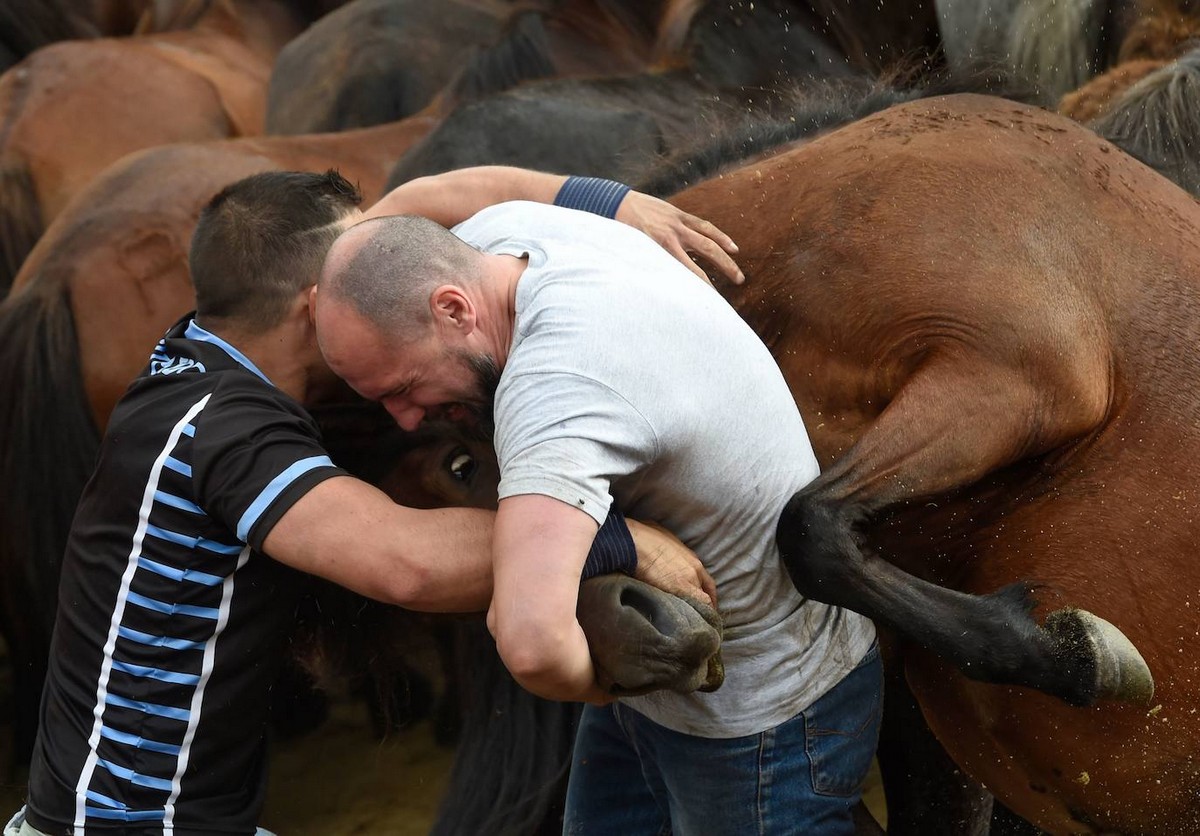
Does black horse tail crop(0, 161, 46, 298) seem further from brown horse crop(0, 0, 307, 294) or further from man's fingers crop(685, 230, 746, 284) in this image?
man's fingers crop(685, 230, 746, 284)

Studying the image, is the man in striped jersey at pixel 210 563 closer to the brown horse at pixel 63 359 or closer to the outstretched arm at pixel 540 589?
the outstretched arm at pixel 540 589

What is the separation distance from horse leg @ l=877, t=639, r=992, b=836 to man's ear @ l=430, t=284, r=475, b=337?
129 cm

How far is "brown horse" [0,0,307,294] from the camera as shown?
212 inches

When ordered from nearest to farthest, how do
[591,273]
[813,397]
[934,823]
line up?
[591,273], [813,397], [934,823]

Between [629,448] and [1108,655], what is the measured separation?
26.9 inches

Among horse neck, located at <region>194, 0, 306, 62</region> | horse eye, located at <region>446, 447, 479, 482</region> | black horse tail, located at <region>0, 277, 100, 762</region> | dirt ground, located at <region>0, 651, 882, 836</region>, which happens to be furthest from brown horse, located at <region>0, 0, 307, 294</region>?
horse eye, located at <region>446, 447, 479, 482</region>

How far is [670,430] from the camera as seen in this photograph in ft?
5.15

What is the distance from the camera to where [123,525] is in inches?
70.0

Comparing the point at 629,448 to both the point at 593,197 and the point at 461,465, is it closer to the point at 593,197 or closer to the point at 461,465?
the point at 593,197

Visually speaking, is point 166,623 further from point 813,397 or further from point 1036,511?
point 1036,511

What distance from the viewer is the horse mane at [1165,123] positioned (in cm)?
244

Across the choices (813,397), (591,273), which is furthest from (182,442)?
(813,397)

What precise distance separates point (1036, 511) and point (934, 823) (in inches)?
35.1

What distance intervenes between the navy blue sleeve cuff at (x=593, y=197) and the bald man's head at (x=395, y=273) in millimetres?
500
